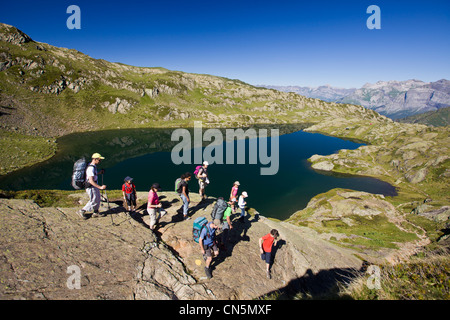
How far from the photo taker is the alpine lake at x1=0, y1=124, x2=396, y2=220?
59.7 m

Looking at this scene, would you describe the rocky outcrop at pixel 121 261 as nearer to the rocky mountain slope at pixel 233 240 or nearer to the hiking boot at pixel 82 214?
the rocky mountain slope at pixel 233 240

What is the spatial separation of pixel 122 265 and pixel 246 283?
760 centimetres

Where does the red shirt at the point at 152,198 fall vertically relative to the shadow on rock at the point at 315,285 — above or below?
above

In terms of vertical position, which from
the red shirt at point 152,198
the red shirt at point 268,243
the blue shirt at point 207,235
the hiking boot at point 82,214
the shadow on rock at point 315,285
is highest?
the red shirt at point 152,198

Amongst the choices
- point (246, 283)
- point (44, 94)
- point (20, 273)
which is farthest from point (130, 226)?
point (44, 94)

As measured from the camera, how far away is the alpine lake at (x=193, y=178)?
5972 cm

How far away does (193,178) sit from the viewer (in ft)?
233

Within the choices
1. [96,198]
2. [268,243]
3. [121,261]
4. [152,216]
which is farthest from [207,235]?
[96,198]

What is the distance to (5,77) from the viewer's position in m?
139

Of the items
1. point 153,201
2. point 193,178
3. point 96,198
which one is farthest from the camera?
point 193,178

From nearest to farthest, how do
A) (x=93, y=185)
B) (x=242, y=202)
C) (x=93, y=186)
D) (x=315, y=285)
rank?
1. (x=93, y=185)
2. (x=93, y=186)
3. (x=315, y=285)
4. (x=242, y=202)

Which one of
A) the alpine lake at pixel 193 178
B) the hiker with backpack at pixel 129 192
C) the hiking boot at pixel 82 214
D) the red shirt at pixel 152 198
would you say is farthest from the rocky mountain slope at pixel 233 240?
the alpine lake at pixel 193 178

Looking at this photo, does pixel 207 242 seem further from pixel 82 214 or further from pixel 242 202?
pixel 82 214
